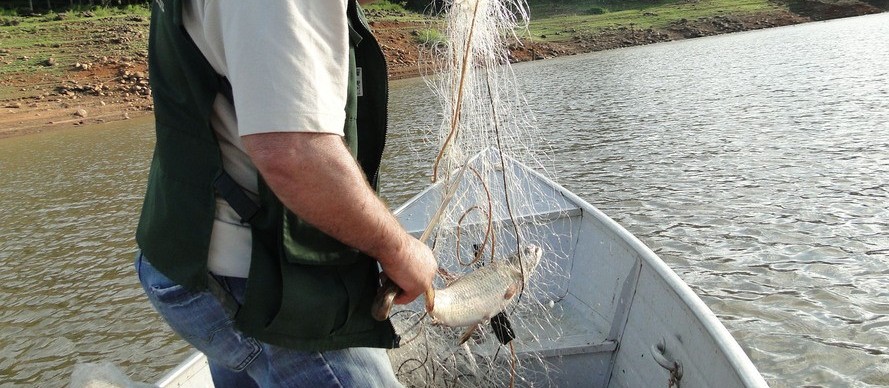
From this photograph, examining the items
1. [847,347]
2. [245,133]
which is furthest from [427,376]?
[847,347]

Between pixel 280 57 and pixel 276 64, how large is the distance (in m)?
0.02

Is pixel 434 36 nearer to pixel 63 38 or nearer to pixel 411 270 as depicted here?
pixel 411 270

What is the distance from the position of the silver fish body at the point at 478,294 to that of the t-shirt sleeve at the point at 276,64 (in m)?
0.99

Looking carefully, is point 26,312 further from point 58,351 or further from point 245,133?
point 245,133

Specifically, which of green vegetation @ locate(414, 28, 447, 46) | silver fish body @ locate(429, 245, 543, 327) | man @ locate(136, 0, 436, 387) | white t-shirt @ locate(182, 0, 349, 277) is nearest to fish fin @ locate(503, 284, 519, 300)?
silver fish body @ locate(429, 245, 543, 327)

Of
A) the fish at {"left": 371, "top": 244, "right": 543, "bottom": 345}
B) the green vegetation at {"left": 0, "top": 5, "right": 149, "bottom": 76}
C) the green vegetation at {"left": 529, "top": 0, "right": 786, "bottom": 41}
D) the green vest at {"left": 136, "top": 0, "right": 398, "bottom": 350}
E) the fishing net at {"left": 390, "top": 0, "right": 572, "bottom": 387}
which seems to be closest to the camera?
the green vest at {"left": 136, "top": 0, "right": 398, "bottom": 350}

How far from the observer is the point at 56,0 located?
47781mm

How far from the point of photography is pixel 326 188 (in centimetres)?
161

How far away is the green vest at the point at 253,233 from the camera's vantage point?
178 cm

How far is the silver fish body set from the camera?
244cm

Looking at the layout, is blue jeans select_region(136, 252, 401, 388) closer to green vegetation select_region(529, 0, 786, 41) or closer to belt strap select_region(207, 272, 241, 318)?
belt strap select_region(207, 272, 241, 318)

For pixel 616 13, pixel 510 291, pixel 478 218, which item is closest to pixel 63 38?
pixel 478 218

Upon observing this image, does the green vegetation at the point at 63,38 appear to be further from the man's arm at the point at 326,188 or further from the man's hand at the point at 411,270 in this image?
the man's arm at the point at 326,188

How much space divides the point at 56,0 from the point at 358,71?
178 feet
